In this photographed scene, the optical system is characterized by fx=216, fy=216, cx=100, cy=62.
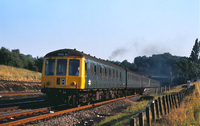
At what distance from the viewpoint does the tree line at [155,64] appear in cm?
6644

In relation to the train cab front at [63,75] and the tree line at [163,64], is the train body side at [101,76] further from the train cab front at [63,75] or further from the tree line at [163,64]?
the tree line at [163,64]

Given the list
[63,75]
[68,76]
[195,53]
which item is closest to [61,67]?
[63,75]

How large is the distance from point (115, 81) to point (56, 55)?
7.99 m

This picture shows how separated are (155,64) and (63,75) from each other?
103923mm

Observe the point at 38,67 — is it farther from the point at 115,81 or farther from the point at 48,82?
the point at 48,82

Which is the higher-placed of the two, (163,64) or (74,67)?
(163,64)

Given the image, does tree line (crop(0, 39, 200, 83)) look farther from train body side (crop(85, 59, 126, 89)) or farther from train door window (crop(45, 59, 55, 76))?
train door window (crop(45, 59, 55, 76))

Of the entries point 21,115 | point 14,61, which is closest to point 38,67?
point 14,61

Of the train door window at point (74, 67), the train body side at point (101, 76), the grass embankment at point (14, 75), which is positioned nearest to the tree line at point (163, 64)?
the grass embankment at point (14, 75)

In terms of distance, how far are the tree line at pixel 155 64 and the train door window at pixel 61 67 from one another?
30222mm

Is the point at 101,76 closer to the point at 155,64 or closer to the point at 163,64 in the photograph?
the point at 155,64

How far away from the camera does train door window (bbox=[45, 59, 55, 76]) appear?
1252 cm

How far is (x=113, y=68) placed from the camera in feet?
62.0

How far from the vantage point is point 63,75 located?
484 inches
